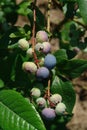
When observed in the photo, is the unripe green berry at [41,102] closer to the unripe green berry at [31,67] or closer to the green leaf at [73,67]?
the unripe green berry at [31,67]

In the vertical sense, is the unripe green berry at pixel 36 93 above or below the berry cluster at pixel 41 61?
below

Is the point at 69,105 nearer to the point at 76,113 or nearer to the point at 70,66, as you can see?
the point at 70,66

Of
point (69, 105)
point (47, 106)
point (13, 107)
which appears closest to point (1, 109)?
point (13, 107)

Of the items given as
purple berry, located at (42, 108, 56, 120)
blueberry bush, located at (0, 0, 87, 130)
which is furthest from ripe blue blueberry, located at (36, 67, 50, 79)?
purple berry, located at (42, 108, 56, 120)

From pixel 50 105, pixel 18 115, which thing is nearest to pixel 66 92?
pixel 50 105

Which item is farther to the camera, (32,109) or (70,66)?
(70,66)

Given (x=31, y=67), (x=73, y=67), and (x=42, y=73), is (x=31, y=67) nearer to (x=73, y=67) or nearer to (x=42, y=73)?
(x=42, y=73)

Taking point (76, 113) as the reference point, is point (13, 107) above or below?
below

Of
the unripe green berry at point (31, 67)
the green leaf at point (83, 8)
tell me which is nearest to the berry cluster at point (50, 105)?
the unripe green berry at point (31, 67)
